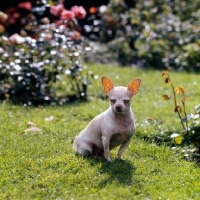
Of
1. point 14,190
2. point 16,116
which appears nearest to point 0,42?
point 16,116

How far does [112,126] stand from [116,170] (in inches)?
17.4

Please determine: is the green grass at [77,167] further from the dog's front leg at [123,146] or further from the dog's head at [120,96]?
the dog's head at [120,96]

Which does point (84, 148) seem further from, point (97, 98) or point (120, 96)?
point (97, 98)

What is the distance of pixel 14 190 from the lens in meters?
4.36

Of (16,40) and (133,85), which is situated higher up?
(133,85)

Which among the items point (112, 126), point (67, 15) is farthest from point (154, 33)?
point (112, 126)

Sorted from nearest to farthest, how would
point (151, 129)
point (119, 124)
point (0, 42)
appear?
point (119, 124), point (151, 129), point (0, 42)

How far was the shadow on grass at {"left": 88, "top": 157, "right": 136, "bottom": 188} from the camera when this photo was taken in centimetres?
462

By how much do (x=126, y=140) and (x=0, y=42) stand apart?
432 centimetres

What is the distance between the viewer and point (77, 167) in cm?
485

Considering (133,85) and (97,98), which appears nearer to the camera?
(133,85)

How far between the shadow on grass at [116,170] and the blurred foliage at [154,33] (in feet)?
22.6

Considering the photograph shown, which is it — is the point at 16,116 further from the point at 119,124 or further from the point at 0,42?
the point at 119,124

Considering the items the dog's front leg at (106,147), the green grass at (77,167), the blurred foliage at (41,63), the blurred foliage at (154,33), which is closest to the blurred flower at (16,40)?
the blurred foliage at (41,63)
